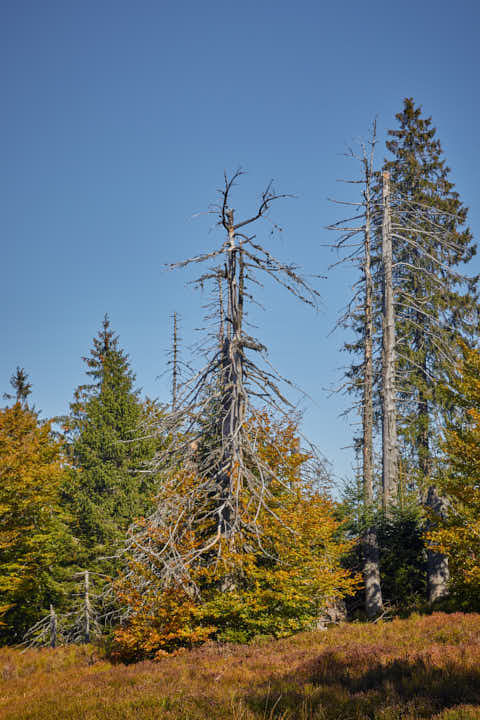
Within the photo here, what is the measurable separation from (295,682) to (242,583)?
4.94m

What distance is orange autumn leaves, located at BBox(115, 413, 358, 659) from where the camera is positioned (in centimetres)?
1073

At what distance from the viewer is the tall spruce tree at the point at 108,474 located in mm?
19969

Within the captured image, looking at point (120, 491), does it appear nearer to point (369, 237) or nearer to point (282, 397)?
point (282, 397)

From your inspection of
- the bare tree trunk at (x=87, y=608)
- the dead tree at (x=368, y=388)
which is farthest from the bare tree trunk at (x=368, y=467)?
the bare tree trunk at (x=87, y=608)

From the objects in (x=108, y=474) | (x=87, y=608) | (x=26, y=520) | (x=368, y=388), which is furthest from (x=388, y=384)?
(x=26, y=520)

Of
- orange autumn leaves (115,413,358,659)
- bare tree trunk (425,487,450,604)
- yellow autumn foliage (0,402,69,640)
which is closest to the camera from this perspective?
orange autumn leaves (115,413,358,659)

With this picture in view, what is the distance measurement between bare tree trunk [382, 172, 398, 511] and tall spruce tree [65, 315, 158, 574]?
866 centimetres

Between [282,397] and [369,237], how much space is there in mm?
9229

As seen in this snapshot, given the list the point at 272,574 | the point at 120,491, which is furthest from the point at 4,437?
the point at 272,574

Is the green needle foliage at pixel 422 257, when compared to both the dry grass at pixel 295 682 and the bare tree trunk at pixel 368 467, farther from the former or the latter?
the dry grass at pixel 295 682

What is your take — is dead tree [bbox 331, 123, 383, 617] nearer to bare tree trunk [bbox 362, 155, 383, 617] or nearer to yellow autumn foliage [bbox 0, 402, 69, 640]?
bare tree trunk [bbox 362, 155, 383, 617]

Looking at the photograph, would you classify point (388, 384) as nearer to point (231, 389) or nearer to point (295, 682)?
point (231, 389)

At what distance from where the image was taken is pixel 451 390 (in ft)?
41.6

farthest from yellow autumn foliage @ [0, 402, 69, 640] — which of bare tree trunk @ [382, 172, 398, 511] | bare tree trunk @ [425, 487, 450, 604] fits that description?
bare tree trunk @ [425, 487, 450, 604]
